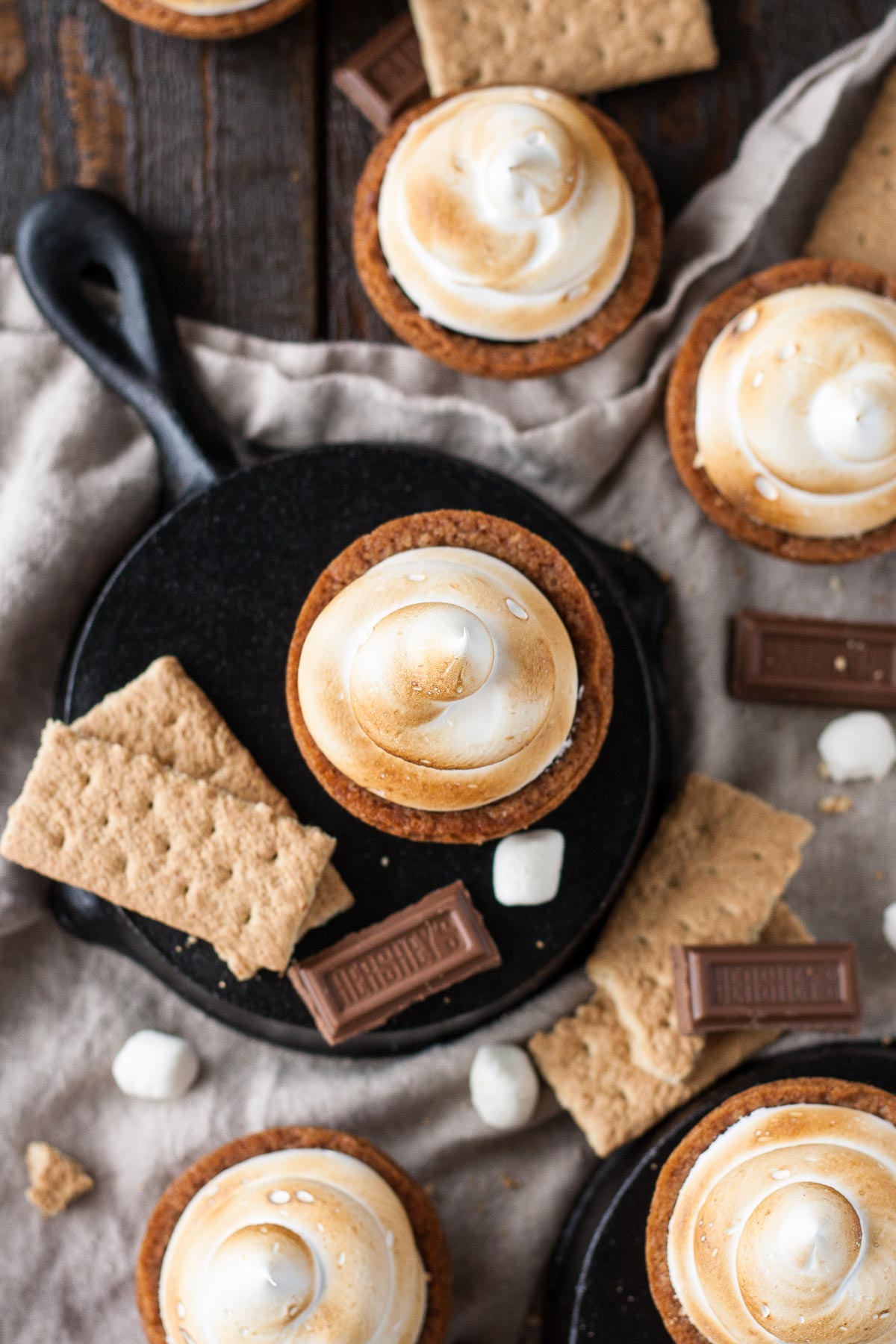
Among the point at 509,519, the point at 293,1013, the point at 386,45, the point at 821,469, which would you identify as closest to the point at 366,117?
the point at 386,45

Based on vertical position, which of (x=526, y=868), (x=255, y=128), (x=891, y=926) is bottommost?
(x=891, y=926)

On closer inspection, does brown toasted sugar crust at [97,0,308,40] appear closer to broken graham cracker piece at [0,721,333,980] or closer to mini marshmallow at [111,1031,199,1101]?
broken graham cracker piece at [0,721,333,980]

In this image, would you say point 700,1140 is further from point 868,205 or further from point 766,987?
point 868,205

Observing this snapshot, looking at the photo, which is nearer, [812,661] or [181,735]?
[181,735]

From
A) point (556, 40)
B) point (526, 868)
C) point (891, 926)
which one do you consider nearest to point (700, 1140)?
point (526, 868)

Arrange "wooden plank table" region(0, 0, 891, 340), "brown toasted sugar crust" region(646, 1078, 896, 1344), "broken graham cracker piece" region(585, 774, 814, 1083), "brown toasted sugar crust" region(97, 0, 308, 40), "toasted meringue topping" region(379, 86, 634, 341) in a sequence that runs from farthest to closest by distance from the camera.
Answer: "wooden plank table" region(0, 0, 891, 340) → "brown toasted sugar crust" region(97, 0, 308, 40) → "broken graham cracker piece" region(585, 774, 814, 1083) → "toasted meringue topping" region(379, 86, 634, 341) → "brown toasted sugar crust" region(646, 1078, 896, 1344)

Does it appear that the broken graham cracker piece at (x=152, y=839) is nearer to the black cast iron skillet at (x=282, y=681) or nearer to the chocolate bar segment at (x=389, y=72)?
the black cast iron skillet at (x=282, y=681)

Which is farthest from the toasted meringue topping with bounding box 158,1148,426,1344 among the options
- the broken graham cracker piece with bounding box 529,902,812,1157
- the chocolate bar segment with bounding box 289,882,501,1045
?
the broken graham cracker piece with bounding box 529,902,812,1157

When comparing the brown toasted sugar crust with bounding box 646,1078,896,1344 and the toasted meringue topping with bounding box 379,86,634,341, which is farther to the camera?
the toasted meringue topping with bounding box 379,86,634,341
